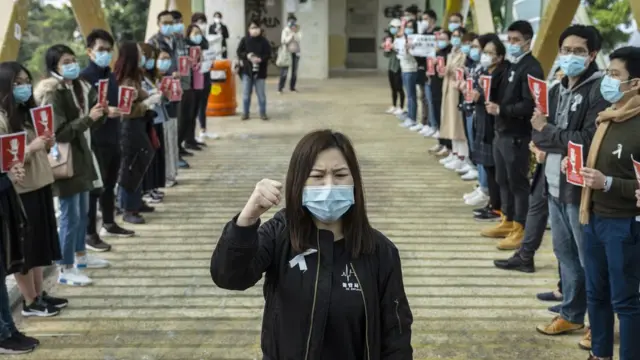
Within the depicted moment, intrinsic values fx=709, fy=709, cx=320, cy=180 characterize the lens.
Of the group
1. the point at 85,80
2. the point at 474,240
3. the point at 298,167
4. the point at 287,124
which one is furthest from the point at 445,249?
the point at 287,124

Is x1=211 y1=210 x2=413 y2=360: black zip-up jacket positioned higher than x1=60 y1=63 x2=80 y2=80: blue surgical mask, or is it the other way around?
x1=60 y1=63 x2=80 y2=80: blue surgical mask

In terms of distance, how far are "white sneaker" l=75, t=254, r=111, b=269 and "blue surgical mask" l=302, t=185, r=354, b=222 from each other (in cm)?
394

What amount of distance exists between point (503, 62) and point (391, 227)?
1875 mm

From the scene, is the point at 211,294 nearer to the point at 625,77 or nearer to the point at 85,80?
the point at 85,80

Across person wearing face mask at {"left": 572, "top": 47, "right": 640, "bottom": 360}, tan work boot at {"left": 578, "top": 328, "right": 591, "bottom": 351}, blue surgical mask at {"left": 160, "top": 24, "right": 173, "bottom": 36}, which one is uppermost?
blue surgical mask at {"left": 160, "top": 24, "right": 173, "bottom": 36}

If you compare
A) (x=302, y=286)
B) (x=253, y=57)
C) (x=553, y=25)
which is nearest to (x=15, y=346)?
(x=302, y=286)

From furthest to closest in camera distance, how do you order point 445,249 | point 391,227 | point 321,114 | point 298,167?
point 321,114, point 391,227, point 445,249, point 298,167

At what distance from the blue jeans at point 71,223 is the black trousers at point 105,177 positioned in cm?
49

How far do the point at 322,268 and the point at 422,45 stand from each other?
8862 millimetres

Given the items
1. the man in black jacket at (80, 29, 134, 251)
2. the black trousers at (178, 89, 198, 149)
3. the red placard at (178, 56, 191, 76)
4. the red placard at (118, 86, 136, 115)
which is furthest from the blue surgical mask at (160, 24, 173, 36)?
the red placard at (118, 86, 136, 115)

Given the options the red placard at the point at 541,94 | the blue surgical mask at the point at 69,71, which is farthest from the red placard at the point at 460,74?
the blue surgical mask at the point at 69,71

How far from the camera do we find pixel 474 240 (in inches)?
259

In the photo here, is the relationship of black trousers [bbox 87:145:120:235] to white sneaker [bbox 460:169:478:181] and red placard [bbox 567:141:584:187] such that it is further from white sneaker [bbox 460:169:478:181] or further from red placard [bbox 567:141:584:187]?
white sneaker [bbox 460:169:478:181]

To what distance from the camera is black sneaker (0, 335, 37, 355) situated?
433 cm
